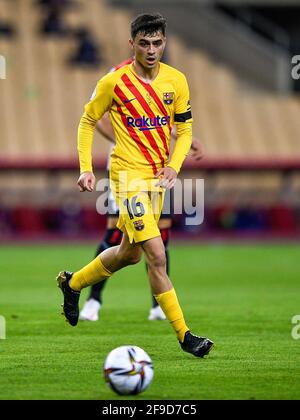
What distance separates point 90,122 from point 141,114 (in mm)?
391

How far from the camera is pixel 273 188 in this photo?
77.3 ft

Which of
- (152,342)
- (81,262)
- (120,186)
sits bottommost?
(81,262)

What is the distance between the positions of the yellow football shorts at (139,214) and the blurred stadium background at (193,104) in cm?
1405

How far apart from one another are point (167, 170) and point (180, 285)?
5.92 m

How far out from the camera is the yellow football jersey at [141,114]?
7594mm

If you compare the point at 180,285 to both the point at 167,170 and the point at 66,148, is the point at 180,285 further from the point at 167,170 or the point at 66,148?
the point at 66,148

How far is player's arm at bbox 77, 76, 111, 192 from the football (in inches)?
67.3

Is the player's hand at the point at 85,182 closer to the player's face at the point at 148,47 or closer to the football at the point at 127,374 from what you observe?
the player's face at the point at 148,47

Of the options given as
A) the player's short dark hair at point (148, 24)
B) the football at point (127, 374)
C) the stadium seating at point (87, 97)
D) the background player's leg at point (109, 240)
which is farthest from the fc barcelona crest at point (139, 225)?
the stadium seating at point (87, 97)

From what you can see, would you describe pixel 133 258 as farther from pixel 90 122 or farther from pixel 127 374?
pixel 127 374

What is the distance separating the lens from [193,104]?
26000 millimetres

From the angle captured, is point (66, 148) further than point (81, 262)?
Yes
